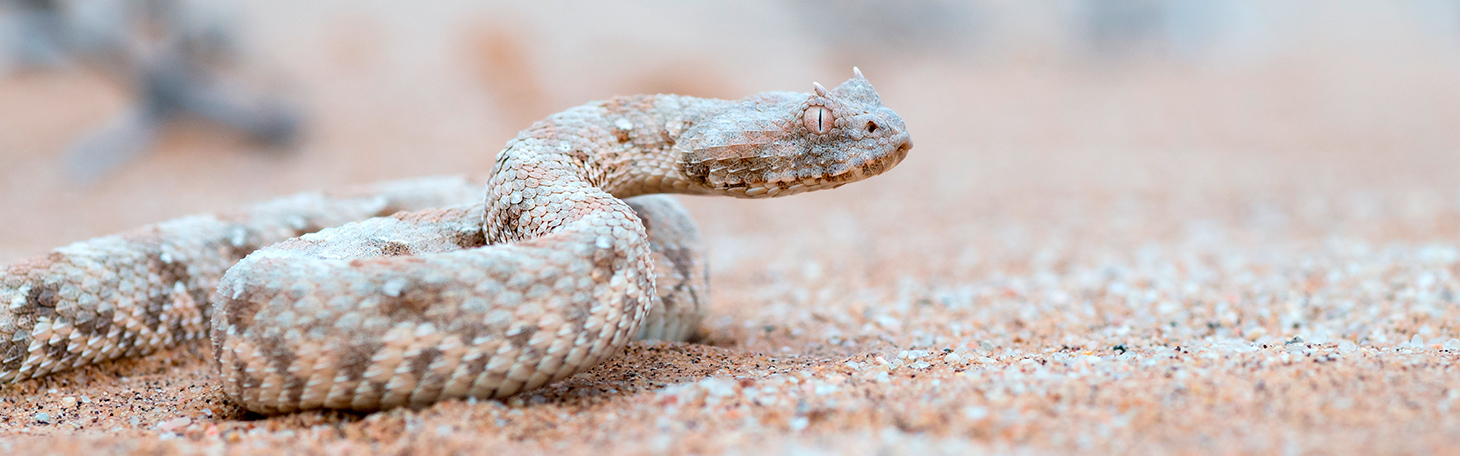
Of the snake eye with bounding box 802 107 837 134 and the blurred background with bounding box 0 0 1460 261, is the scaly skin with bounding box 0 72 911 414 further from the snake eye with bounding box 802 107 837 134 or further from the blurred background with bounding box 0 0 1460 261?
the blurred background with bounding box 0 0 1460 261

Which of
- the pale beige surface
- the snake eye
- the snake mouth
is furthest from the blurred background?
the snake eye

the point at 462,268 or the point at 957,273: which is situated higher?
the point at 462,268

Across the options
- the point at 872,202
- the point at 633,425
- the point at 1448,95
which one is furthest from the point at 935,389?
the point at 1448,95

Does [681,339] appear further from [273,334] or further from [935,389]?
[273,334]

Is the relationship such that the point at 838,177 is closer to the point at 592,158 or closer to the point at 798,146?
the point at 798,146

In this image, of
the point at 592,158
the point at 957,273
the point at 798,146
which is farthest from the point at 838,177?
the point at 957,273
